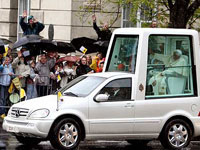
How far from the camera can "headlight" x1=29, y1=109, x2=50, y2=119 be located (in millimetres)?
13711

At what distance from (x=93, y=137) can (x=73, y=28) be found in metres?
12.2

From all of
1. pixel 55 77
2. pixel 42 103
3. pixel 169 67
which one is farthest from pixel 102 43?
pixel 42 103

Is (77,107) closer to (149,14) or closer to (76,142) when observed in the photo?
(76,142)

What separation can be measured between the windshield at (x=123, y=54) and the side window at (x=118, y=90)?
0.48 meters

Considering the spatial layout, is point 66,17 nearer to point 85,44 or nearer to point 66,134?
point 85,44

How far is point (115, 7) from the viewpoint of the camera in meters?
25.1

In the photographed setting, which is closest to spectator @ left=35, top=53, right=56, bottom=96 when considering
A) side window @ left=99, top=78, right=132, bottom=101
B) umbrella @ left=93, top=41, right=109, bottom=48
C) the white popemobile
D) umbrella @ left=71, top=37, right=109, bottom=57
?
umbrella @ left=93, top=41, right=109, bottom=48

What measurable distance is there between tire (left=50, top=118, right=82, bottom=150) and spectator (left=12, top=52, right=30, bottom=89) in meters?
5.54

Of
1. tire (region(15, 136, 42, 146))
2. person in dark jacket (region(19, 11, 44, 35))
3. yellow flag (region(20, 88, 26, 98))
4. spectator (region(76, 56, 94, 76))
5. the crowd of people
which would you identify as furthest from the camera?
person in dark jacket (region(19, 11, 44, 35))

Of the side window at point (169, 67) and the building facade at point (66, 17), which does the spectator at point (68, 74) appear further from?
the building facade at point (66, 17)

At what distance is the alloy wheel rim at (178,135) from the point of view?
14.7m

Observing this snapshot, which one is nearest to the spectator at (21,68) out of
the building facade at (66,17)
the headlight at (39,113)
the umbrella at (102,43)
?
the umbrella at (102,43)

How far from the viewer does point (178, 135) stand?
14828mm

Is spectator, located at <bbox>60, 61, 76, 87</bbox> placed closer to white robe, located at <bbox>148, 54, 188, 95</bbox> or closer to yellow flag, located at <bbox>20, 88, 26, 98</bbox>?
yellow flag, located at <bbox>20, 88, 26, 98</bbox>
